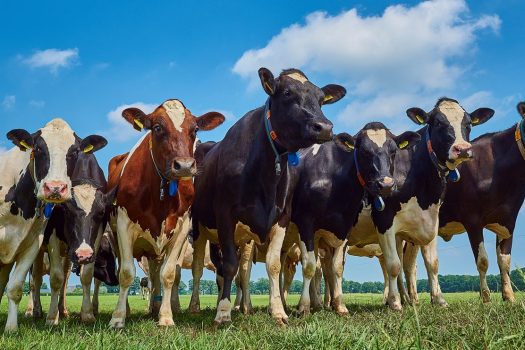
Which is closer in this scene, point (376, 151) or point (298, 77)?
point (298, 77)

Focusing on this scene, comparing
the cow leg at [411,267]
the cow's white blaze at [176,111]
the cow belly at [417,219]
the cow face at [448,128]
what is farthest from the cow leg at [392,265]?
the cow's white blaze at [176,111]

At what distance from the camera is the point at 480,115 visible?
11719 millimetres

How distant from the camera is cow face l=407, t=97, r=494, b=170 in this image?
393 inches

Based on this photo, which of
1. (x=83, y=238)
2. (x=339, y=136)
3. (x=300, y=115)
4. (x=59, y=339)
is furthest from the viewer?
(x=339, y=136)

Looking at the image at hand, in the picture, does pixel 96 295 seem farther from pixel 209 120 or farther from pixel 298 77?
pixel 298 77

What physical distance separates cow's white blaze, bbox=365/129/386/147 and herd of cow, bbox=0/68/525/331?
1.1 inches

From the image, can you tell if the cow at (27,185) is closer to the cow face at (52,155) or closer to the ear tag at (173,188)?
the cow face at (52,155)

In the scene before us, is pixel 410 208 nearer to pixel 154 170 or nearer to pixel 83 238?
pixel 154 170

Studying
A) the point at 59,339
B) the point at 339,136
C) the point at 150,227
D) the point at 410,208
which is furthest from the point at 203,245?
the point at 59,339

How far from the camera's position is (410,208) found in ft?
34.4

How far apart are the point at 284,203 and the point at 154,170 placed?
79.2 inches

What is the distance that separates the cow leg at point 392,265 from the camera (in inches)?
378

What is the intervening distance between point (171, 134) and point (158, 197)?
3.54ft

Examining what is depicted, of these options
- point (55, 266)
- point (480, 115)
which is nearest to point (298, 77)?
point (55, 266)
